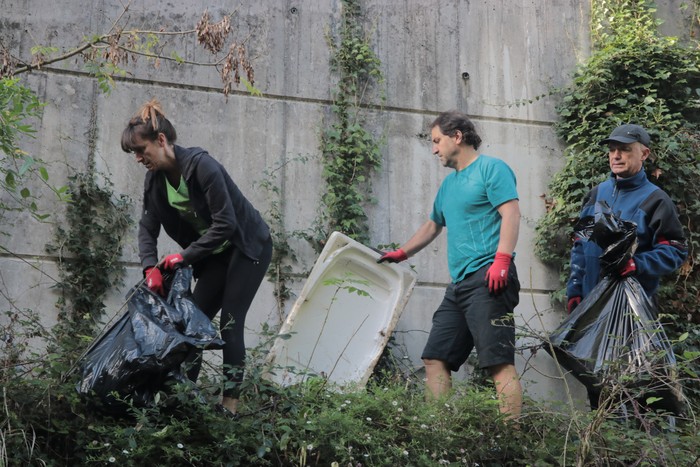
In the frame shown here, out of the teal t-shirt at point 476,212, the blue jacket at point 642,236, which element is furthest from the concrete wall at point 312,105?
the teal t-shirt at point 476,212

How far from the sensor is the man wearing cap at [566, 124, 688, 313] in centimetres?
519

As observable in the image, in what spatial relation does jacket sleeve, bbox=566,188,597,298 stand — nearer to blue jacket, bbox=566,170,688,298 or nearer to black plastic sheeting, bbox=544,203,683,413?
blue jacket, bbox=566,170,688,298


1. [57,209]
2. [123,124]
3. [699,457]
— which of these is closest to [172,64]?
[123,124]

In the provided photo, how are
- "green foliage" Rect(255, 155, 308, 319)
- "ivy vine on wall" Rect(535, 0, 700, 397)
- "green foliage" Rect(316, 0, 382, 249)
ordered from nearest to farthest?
"green foliage" Rect(255, 155, 308, 319) → "green foliage" Rect(316, 0, 382, 249) → "ivy vine on wall" Rect(535, 0, 700, 397)

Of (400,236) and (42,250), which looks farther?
(400,236)

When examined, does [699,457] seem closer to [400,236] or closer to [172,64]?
[400,236]

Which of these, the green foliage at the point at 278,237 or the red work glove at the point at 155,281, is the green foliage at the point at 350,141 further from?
the red work glove at the point at 155,281

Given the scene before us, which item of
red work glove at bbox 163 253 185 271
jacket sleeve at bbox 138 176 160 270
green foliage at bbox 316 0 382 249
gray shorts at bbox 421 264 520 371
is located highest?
green foliage at bbox 316 0 382 249

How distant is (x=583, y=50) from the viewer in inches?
301

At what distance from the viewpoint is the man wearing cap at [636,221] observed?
519 cm

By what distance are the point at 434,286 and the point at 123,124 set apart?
2.31 m

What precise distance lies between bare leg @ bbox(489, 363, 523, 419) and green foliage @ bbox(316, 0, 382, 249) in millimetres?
2014

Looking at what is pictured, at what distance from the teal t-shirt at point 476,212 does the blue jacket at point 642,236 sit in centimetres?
52

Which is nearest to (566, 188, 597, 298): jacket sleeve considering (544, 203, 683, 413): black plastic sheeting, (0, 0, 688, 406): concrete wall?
(544, 203, 683, 413): black plastic sheeting
